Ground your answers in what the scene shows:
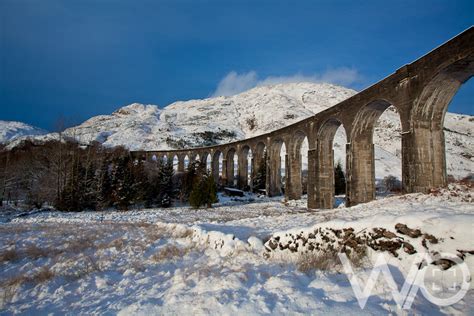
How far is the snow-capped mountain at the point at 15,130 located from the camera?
3660 inches

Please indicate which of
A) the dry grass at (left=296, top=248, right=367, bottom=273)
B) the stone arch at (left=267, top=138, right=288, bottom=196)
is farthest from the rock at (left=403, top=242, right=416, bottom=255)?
the stone arch at (left=267, top=138, right=288, bottom=196)

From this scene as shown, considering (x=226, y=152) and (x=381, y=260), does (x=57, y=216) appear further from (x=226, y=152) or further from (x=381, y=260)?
(x=226, y=152)

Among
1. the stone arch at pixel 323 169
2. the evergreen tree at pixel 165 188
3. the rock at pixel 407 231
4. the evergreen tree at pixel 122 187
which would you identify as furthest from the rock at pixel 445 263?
the evergreen tree at pixel 165 188

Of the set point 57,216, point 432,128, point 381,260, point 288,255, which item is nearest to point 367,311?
point 381,260

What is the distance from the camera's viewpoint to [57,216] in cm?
1762

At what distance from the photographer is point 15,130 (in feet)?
330

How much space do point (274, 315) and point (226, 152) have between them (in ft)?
132

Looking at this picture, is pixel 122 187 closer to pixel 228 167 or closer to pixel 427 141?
pixel 427 141

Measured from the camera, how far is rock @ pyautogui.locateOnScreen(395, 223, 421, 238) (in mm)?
4047

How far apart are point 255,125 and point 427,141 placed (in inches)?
3467
